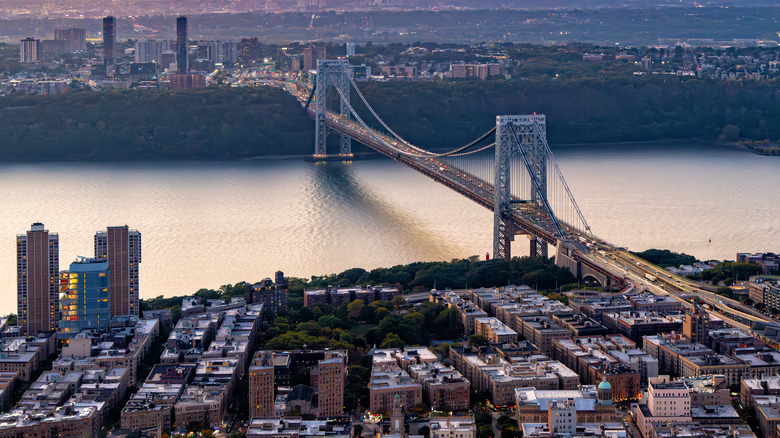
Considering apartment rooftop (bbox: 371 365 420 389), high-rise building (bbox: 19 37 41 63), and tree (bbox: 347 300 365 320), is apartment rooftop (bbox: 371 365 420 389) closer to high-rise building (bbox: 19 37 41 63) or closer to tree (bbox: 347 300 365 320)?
tree (bbox: 347 300 365 320)

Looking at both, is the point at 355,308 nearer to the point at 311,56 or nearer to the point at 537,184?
the point at 537,184

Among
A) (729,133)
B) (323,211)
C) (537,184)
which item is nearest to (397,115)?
(729,133)

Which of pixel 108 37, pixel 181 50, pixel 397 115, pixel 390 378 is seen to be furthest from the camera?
pixel 108 37

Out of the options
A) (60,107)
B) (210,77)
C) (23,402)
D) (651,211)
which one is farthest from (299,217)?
(210,77)

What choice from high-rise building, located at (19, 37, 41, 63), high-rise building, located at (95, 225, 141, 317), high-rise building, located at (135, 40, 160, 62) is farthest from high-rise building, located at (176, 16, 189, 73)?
high-rise building, located at (95, 225, 141, 317)

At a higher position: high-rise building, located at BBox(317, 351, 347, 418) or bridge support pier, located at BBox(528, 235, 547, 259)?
bridge support pier, located at BBox(528, 235, 547, 259)

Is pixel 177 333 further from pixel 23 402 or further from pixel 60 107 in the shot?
pixel 60 107
